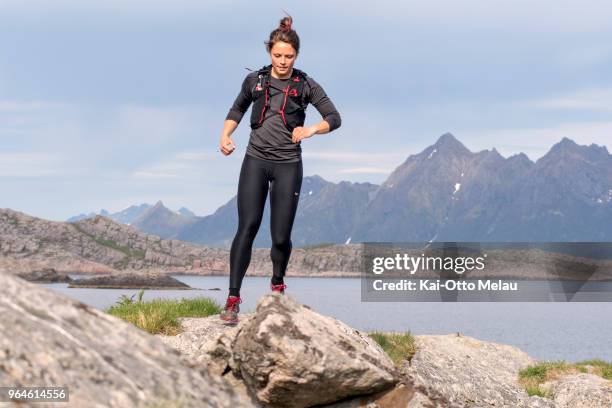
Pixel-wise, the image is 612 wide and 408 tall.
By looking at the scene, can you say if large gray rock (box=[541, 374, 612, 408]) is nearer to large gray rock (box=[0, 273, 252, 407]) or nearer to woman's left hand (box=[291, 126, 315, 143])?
woman's left hand (box=[291, 126, 315, 143])

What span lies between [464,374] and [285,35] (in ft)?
21.7

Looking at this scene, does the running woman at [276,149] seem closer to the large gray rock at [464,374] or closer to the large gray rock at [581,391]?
the large gray rock at [464,374]

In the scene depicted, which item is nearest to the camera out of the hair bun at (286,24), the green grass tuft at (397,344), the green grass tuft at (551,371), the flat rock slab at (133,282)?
the hair bun at (286,24)

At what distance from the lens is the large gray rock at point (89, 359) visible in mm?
4742

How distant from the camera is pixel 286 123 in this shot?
11.4 meters

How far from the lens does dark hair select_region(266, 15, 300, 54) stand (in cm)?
1145

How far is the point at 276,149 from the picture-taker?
1134cm

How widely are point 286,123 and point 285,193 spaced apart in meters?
1.14

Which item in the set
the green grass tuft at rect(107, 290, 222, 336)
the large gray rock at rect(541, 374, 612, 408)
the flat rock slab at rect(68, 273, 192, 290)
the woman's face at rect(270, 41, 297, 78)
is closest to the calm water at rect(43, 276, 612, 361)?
the green grass tuft at rect(107, 290, 222, 336)

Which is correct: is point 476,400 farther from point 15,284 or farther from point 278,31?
point 15,284

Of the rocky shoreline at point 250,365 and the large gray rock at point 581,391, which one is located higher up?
the rocky shoreline at point 250,365

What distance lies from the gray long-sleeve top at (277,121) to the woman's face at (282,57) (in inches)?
7.8

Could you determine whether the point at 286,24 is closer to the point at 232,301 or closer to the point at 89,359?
the point at 232,301

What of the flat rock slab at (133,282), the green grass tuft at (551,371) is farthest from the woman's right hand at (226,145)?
the flat rock slab at (133,282)
